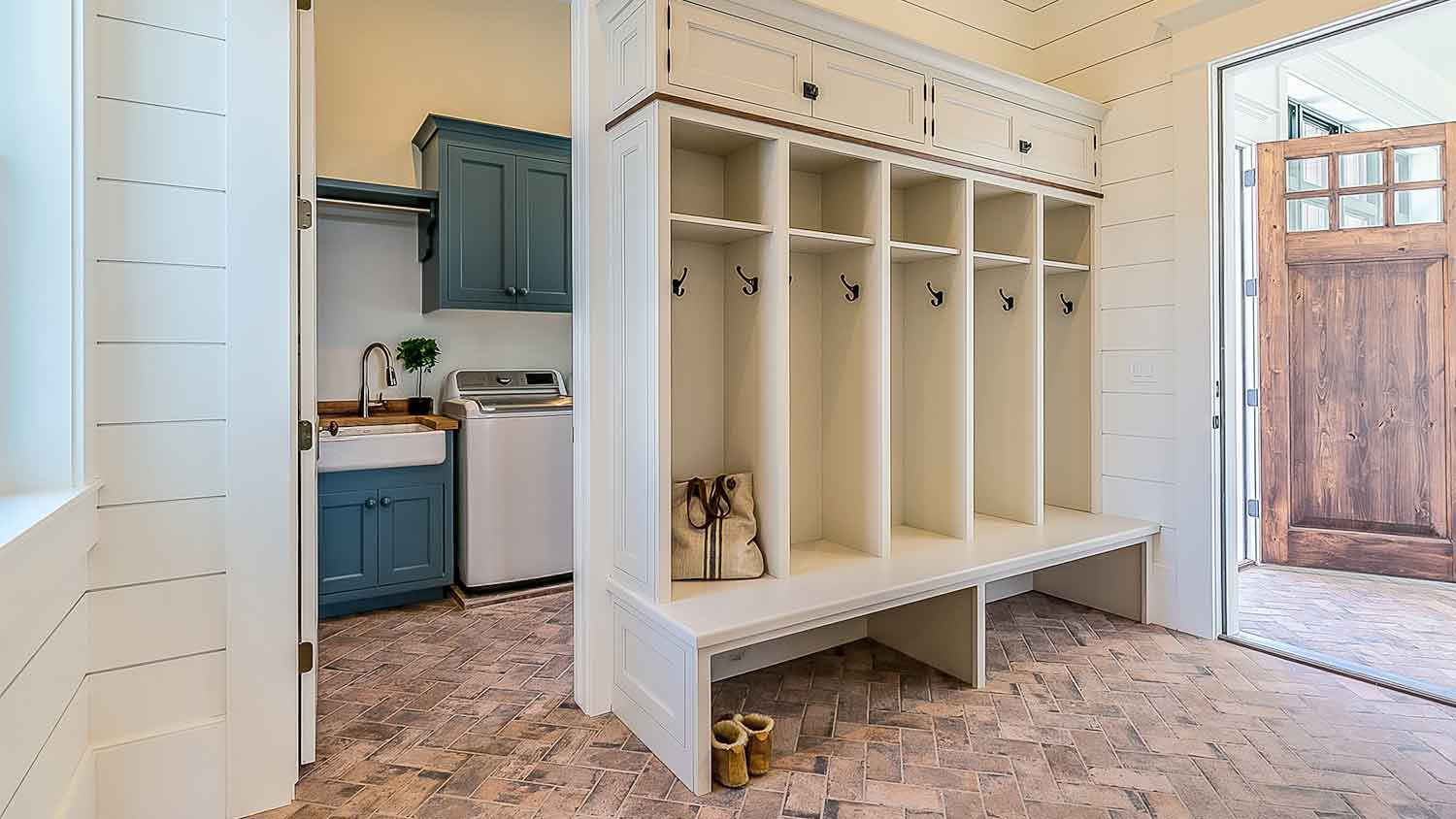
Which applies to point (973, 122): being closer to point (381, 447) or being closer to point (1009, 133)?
point (1009, 133)

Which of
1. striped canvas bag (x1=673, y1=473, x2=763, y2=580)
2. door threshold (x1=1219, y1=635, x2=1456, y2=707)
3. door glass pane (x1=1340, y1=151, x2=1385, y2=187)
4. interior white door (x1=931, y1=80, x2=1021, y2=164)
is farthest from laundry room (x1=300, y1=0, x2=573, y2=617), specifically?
door glass pane (x1=1340, y1=151, x2=1385, y2=187)

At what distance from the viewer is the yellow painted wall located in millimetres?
3883

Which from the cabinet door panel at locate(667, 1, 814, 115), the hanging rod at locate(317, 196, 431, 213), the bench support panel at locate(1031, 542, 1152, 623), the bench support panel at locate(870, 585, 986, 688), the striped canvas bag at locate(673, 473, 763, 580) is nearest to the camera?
the cabinet door panel at locate(667, 1, 814, 115)

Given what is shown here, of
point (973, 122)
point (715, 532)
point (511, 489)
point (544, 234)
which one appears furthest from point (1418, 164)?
point (511, 489)

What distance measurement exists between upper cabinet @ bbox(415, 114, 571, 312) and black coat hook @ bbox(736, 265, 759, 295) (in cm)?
175

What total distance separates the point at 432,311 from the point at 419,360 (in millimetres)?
272

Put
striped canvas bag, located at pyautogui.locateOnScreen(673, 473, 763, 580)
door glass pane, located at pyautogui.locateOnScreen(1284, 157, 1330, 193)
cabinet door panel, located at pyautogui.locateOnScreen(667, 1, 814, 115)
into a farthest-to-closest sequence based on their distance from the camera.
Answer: door glass pane, located at pyautogui.locateOnScreen(1284, 157, 1330, 193) < striped canvas bag, located at pyautogui.locateOnScreen(673, 473, 763, 580) < cabinet door panel, located at pyautogui.locateOnScreen(667, 1, 814, 115)

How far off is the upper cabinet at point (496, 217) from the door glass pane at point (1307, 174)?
3747mm

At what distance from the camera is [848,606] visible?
222 cm

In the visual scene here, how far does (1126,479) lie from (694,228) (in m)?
2.27

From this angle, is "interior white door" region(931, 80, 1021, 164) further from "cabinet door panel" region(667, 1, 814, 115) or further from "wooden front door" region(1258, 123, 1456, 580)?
"wooden front door" region(1258, 123, 1456, 580)

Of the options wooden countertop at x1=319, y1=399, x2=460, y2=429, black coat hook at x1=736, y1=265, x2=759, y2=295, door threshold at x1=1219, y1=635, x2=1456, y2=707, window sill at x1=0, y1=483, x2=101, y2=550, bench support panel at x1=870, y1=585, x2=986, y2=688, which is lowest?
door threshold at x1=1219, y1=635, x2=1456, y2=707

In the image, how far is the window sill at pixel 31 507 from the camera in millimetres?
1250

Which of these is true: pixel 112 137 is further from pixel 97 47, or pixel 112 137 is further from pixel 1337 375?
pixel 1337 375
